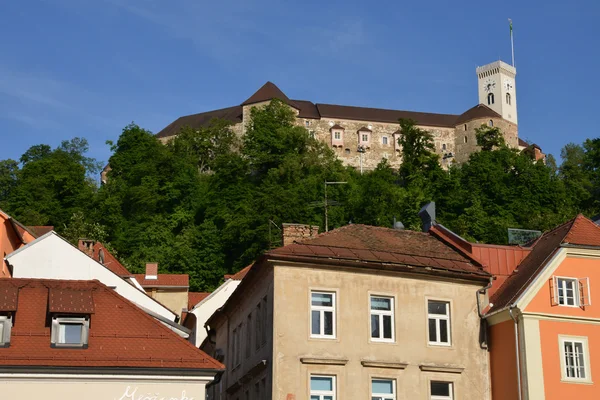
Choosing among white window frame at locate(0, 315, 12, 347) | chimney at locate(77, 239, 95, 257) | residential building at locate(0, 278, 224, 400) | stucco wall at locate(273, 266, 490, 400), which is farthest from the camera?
chimney at locate(77, 239, 95, 257)

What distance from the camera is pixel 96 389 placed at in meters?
24.2

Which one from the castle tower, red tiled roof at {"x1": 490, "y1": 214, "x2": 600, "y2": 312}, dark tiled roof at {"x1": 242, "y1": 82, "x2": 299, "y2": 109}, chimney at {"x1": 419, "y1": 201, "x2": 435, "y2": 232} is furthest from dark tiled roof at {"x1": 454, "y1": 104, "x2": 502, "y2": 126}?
red tiled roof at {"x1": 490, "y1": 214, "x2": 600, "y2": 312}

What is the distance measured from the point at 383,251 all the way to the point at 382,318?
2.07m

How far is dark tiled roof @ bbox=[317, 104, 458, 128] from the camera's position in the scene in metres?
148

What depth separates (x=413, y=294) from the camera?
29.0 meters

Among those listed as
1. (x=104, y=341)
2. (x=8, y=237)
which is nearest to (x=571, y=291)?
(x=104, y=341)

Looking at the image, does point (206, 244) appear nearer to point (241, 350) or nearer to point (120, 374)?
point (241, 350)

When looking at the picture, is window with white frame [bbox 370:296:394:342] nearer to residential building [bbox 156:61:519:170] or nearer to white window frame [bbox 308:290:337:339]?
white window frame [bbox 308:290:337:339]

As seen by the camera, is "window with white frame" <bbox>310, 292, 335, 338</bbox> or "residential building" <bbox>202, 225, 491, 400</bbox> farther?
"window with white frame" <bbox>310, 292, 335, 338</bbox>

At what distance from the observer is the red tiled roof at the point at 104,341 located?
24203mm

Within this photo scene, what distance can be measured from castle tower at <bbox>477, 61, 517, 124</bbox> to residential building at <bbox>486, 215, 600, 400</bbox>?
140 m

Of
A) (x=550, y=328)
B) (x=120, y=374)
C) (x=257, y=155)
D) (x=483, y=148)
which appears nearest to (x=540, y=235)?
(x=550, y=328)

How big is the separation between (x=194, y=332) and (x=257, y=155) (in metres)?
64.3

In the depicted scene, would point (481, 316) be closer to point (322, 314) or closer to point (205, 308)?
point (322, 314)
